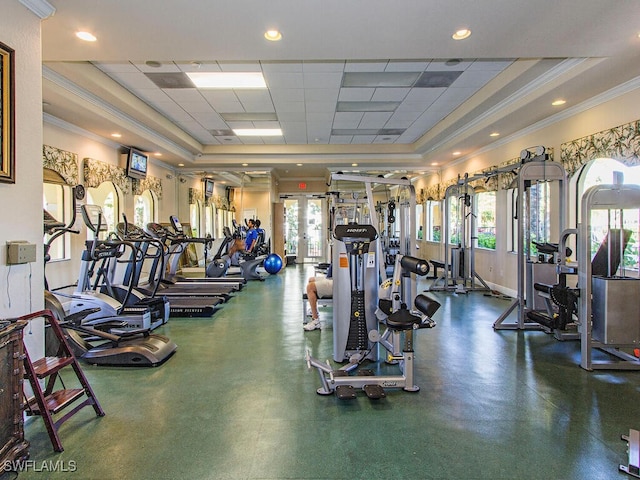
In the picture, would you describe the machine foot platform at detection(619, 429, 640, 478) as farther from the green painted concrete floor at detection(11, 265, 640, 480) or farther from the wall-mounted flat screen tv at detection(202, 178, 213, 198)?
the wall-mounted flat screen tv at detection(202, 178, 213, 198)

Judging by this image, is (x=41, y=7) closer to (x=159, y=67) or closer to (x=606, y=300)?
(x=159, y=67)

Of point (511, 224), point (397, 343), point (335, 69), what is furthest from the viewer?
point (511, 224)

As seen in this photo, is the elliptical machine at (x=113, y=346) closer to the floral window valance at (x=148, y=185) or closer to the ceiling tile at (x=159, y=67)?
the ceiling tile at (x=159, y=67)

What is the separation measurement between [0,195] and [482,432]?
11.3ft

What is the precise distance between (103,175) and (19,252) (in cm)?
474

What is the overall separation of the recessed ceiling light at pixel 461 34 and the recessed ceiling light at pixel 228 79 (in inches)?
A: 99.9

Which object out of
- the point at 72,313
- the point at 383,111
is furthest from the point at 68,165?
the point at 383,111

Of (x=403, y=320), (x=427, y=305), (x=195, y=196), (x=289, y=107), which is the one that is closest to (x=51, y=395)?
(x=403, y=320)

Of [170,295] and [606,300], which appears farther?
[170,295]

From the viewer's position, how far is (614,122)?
4492 millimetres

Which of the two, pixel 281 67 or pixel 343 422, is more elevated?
pixel 281 67

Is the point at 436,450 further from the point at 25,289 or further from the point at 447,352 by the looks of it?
the point at 25,289

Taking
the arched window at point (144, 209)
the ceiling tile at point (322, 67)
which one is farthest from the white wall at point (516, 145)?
the arched window at point (144, 209)

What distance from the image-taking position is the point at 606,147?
4.57m
